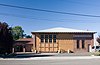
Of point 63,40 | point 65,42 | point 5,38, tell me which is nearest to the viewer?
point 5,38

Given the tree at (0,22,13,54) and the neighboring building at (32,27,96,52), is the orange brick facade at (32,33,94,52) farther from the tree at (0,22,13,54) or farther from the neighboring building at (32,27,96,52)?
the tree at (0,22,13,54)

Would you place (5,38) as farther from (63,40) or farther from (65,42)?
(65,42)

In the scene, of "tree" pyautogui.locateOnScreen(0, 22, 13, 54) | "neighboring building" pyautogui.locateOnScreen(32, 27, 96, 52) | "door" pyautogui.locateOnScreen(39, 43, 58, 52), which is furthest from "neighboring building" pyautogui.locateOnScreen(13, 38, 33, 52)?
"tree" pyautogui.locateOnScreen(0, 22, 13, 54)

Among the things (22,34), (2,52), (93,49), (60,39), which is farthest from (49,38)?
(22,34)

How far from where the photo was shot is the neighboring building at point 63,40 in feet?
226

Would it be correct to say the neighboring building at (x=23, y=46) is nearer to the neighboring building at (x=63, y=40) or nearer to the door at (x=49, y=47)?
the neighboring building at (x=63, y=40)

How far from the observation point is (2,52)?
47.7 metres

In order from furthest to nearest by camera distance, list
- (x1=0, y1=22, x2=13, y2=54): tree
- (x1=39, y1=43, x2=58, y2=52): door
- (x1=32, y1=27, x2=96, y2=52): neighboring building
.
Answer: (x1=32, y1=27, x2=96, y2=52): neighboring building → (x1=39, y1=43, x2=58, y2=52): door → (x1=0, y1=22, x2=13, y2=54): tree

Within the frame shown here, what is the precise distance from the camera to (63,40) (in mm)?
69312

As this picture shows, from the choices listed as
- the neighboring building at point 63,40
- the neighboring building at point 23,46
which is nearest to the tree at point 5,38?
the neighboring building at point 63,40

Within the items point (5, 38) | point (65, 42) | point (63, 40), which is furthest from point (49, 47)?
point (5, 38)

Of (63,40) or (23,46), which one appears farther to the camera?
(23,46)

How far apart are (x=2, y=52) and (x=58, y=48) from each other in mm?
23774

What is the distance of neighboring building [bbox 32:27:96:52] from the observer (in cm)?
6894
